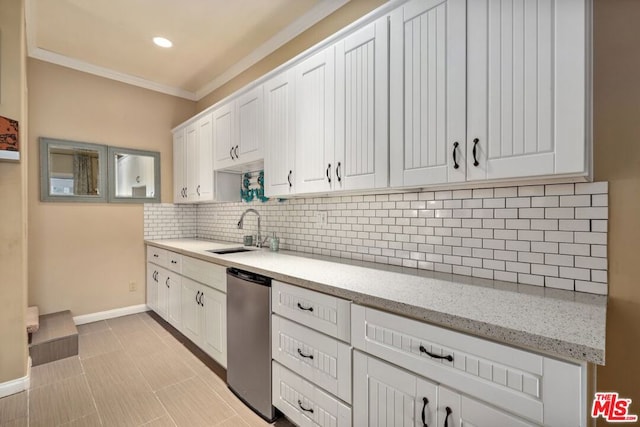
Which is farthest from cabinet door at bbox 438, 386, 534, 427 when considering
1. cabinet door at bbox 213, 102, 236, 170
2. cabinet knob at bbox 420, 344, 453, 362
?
cabinet door at bbox 213, 102, 236, 170

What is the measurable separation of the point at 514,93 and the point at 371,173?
0.74 metres

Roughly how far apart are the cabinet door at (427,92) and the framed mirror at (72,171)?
11.4ft

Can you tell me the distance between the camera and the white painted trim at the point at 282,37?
232 centimetres

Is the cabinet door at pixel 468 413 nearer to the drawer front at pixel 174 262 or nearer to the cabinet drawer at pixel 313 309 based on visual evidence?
the cabinet drawer at pixel 313 309

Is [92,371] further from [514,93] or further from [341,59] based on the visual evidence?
[514,93]

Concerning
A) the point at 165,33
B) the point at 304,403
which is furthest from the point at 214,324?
the point at 165,33

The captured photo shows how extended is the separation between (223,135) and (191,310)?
5.52ft

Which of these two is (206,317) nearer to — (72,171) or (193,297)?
(193,297)

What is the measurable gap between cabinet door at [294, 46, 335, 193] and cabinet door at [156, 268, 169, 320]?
2.07 metres

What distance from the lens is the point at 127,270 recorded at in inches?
145

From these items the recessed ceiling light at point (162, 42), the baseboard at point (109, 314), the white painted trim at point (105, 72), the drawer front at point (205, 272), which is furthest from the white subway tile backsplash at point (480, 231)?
the white painted trim at point (105, 72)

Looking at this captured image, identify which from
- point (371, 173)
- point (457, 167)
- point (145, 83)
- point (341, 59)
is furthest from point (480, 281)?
point (145, 83)

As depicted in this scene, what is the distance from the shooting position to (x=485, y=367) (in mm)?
944

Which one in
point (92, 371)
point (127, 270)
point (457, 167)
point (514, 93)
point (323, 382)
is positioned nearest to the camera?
point (514, 93)
